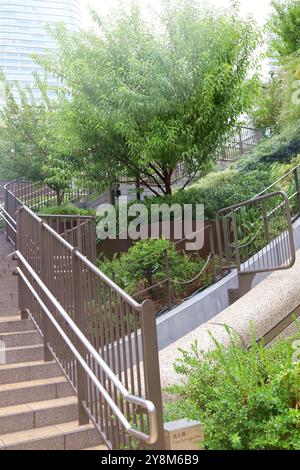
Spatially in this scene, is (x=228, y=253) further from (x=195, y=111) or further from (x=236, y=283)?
(x=195, y=111)

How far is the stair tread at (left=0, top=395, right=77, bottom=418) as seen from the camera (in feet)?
14.1

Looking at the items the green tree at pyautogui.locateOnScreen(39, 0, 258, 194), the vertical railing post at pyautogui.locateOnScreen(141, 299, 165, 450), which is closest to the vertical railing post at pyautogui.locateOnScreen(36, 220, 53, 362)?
the vertical railing post at pyautogui.locateOnScreen(141, 299, 165, 450)

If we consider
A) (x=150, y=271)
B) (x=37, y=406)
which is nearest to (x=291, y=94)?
(x=150, y=271)

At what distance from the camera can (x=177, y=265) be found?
857 centimetres

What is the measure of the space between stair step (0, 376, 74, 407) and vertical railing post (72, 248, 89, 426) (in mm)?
612

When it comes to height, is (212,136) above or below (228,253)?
above

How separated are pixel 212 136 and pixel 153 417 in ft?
31.0

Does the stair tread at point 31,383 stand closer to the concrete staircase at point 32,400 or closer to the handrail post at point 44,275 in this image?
the concrete staircase at point 32,400

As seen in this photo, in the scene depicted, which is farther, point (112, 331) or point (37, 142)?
point (37, 142)

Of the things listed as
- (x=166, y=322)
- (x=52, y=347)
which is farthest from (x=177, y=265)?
(x=52, y=347)

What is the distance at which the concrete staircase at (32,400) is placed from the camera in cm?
404

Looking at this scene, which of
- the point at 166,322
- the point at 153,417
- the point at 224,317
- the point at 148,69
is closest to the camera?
the point at 153,417

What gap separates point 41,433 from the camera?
161 inches

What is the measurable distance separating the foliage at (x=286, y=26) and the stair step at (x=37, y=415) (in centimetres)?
1575
